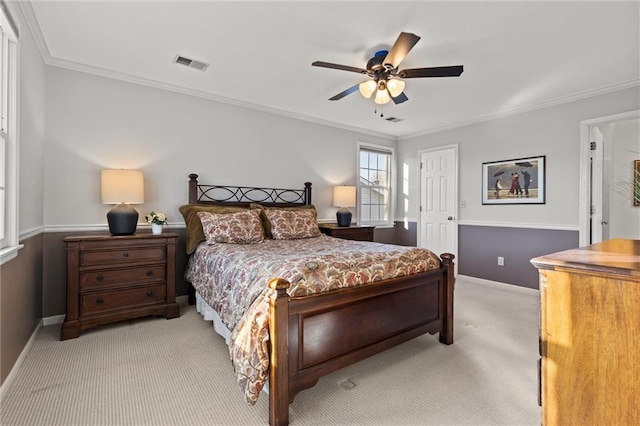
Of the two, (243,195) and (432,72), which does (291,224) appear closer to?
(243,195)

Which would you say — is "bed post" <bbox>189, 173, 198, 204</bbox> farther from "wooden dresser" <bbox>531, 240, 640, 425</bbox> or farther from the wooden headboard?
"wooden dresser" <bbox>531, 240, 640, 425</bbox>

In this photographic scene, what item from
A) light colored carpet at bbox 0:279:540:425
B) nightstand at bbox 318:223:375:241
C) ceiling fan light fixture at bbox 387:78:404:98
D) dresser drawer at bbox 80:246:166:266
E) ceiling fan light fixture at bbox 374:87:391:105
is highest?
ceiling fan light fixture at bbox 387:78:404:98

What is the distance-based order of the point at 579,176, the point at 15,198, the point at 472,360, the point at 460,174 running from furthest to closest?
the point at 460,174 → the point at 579,176 → the point at 472,360 → the point at 15,198

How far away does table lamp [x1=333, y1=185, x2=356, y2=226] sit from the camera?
478cm

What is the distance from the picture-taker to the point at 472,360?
2344 millimetres

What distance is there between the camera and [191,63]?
3.03m

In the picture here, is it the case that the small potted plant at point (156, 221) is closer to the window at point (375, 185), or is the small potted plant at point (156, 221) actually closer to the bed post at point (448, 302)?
the bed post at point (448, 302)

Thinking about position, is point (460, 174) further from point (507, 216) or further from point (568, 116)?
point (568, 116)

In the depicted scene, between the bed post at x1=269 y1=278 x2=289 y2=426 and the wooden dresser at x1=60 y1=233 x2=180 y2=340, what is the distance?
197cm

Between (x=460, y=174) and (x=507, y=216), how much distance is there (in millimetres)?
960

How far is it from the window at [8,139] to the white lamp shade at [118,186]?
88cm

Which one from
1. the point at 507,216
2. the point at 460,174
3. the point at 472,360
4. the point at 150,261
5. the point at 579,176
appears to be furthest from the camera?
the point at 460,174

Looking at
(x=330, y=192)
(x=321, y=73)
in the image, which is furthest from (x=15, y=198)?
(x=330, y=192)

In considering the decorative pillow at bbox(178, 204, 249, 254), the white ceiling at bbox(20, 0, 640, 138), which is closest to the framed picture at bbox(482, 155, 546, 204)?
the white ceiling at bbox(20, 0, 640, 138)
